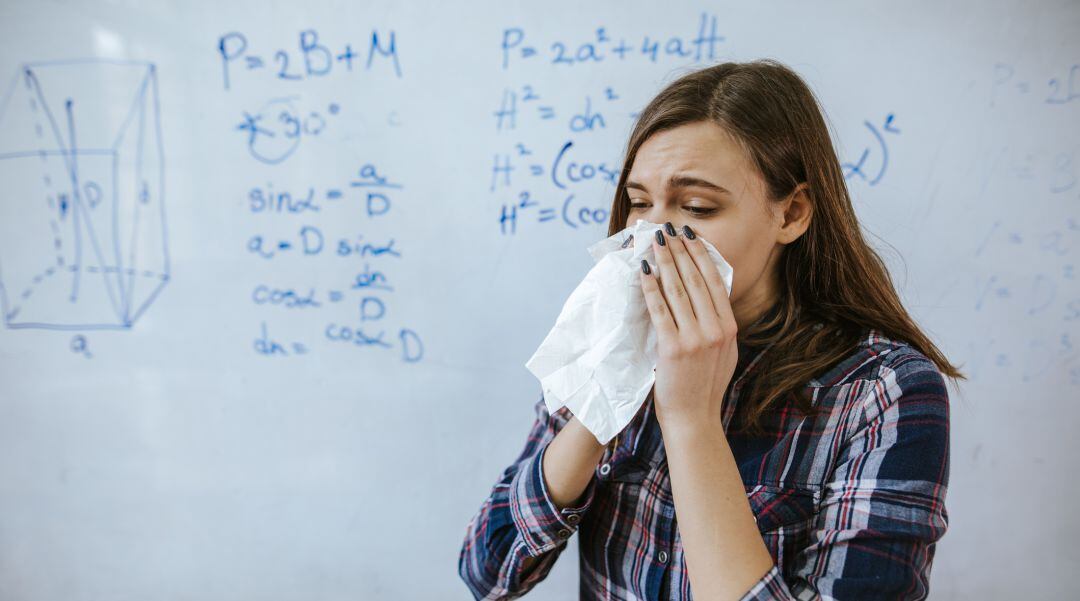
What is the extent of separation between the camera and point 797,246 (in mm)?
718

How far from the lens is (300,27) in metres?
A: 1.04

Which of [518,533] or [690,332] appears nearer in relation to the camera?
[690,332]

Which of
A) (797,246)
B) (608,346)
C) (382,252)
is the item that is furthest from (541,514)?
(382,252)

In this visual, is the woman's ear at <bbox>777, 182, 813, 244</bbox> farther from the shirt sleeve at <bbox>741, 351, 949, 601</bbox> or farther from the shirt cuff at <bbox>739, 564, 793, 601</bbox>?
the shirt cuff at <bbox>739, 564, 793, 601</bbox>

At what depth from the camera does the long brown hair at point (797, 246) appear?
0.65 m

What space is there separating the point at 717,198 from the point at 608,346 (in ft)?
0.64

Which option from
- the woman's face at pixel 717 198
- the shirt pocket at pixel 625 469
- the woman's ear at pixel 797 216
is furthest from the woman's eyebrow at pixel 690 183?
the shirt pocket at pixel 625 469

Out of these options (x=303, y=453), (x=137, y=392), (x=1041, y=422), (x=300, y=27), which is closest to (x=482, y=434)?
(x=303, y=453)

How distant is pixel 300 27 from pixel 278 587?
41.4 inches

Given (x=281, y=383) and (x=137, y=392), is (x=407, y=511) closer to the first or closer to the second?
(x=281, y=383)

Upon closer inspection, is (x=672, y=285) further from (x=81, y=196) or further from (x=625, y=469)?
(x=81, y=196)

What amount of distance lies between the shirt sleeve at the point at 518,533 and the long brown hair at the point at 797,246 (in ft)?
0.78

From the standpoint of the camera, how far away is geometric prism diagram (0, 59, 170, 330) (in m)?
1.09

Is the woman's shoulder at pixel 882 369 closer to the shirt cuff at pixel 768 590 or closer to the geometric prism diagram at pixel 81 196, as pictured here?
the shirt cuff at pixel 768 590
